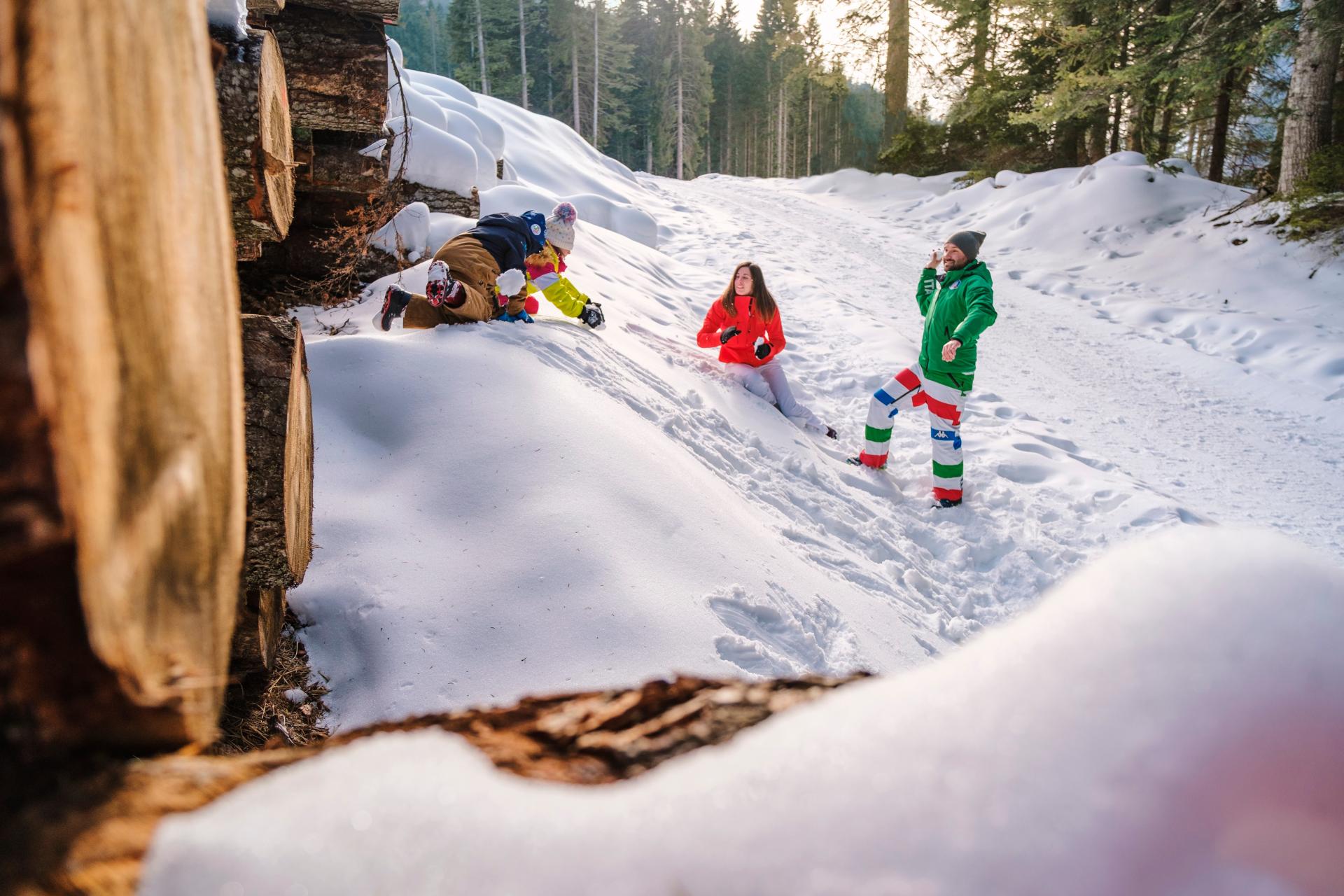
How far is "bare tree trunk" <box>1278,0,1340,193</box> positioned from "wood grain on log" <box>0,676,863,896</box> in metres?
11.6

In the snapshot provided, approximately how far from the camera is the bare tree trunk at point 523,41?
33406 millimetres

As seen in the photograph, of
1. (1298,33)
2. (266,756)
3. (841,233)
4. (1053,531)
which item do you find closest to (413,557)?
(266,756)

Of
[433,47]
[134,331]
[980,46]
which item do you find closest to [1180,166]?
[980,46]

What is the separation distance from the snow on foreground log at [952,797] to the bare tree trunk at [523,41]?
1438 inches

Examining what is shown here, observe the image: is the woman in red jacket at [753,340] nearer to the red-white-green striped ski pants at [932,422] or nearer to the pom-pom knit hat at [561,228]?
the red-white-green striped ski pants at [932,422]

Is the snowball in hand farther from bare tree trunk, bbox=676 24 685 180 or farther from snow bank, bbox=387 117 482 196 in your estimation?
bare tree trunk, bbox=676 24 685 180

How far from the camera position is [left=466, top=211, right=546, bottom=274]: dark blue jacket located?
16.2ft

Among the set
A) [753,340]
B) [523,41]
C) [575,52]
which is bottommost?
[753,340]

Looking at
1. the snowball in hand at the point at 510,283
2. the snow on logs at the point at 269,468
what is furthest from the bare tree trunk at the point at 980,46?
the snow on logs at the point at 269,468

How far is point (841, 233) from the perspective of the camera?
13758 millimetres

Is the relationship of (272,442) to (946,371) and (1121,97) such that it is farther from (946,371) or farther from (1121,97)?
(1121,97)

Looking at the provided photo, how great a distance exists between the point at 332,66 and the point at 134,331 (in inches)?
143

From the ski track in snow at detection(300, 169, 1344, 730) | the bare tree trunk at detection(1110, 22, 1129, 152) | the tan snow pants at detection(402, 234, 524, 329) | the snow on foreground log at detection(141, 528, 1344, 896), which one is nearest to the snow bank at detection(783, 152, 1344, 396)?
the ski track in snow at detection(300, 169, 1344, 730)

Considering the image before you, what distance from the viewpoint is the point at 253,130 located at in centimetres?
212
